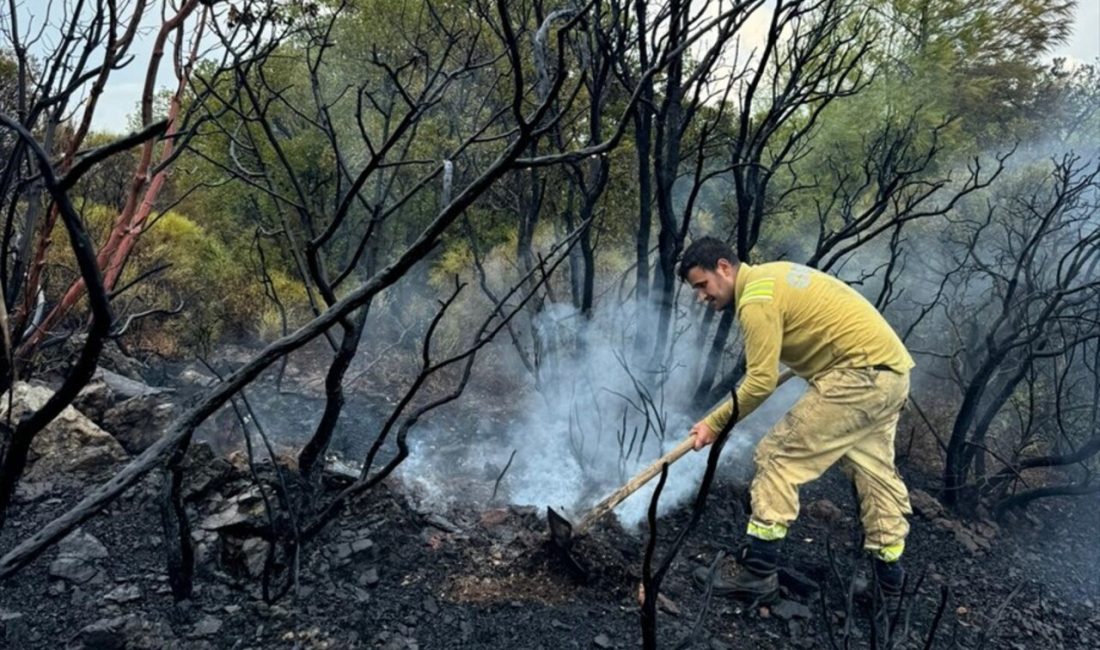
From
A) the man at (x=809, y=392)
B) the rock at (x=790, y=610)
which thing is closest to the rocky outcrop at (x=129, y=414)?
the man at (x=809, y=392)

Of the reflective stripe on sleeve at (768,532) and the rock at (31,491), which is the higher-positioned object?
the rock at (31,491)

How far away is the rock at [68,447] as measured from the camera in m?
3.40

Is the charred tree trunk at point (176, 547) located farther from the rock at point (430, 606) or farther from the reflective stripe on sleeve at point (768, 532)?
the reflective stripe on sleeve at point (768, 532)

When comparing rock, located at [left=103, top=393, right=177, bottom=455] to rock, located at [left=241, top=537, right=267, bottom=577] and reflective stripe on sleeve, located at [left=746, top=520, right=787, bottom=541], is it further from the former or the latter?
reflective stripe on sleeve, located at [left=746, top=520, right=787, bottom=541]

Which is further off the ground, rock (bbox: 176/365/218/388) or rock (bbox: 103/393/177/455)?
rock (bbox: 103/393/177/455)

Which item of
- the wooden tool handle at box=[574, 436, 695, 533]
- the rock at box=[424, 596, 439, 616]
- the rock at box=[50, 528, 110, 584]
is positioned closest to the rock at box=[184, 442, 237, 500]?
the rock at box=[50, 528, 110, 584]

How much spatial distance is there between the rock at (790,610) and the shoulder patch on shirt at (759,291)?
1410 mm

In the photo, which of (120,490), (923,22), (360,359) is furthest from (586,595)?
(923,22)

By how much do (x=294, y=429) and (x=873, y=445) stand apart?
385 centimetres

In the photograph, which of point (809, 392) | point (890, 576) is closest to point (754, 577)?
point (890, 576)

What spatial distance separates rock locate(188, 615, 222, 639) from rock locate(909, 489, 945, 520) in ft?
13.2

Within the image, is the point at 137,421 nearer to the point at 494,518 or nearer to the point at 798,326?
the point at 494,518

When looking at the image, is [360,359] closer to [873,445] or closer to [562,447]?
[562,447]

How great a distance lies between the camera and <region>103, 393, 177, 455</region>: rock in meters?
3.99
